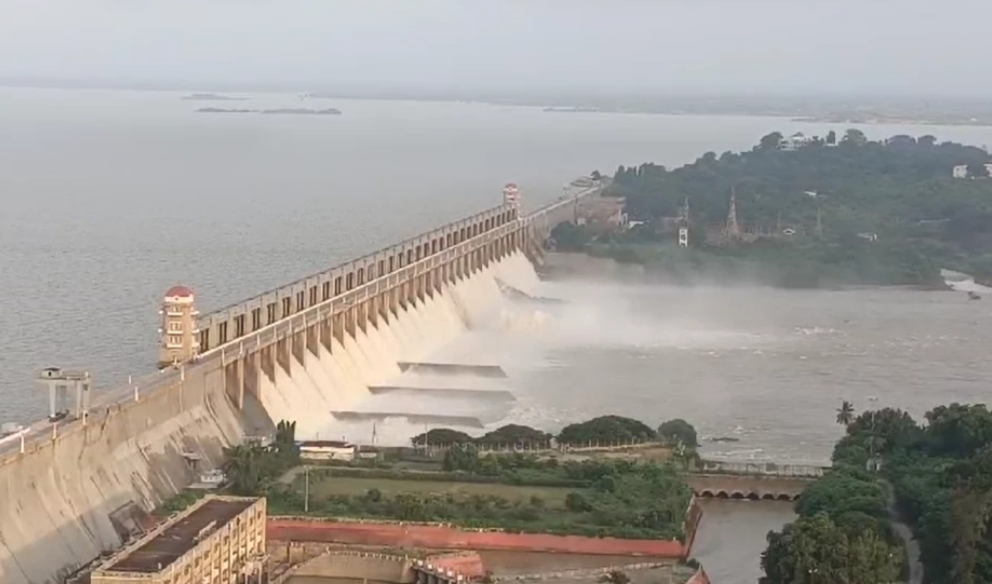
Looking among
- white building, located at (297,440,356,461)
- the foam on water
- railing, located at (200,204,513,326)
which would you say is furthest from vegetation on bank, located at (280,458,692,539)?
railing, located at (200,204,513,326)

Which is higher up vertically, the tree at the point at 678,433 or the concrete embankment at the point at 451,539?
the tree at the point at 678,433

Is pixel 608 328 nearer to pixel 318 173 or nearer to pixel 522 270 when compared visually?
pixel 522 270

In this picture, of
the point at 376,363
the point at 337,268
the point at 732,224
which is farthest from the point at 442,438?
the point at 732,224

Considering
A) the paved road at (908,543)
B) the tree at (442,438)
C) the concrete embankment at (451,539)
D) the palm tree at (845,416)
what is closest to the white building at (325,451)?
the tree at (442,438)

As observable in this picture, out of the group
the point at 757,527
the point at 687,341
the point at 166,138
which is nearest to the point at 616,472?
the point at 757,527

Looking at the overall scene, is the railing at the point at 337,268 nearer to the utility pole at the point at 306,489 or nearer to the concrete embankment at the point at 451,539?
the utility pole at the point at 306,489

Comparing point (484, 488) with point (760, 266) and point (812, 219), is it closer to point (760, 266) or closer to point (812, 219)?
point (760, 266)
